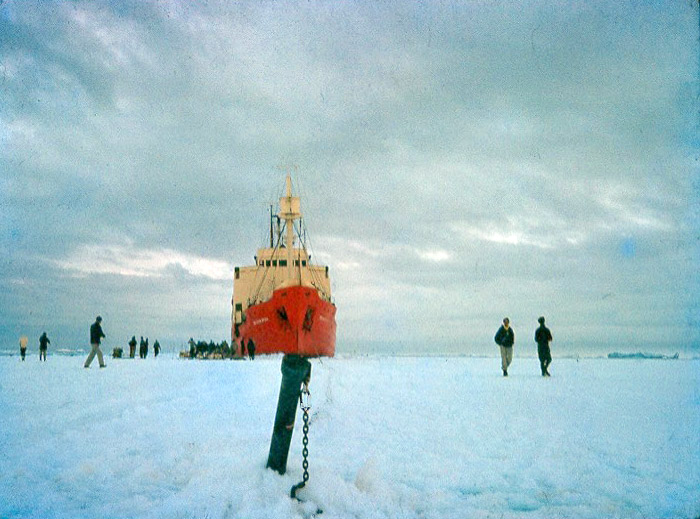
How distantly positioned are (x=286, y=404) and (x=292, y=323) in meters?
18.8

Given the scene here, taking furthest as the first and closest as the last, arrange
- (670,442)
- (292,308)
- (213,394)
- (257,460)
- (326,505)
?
(292,308)
(213,394)
(670,442)
(257,460)
(326,505)

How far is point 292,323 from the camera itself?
2253 centimetres

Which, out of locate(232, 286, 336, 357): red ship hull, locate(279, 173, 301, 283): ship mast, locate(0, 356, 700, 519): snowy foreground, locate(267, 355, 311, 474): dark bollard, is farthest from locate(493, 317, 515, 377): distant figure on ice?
locate(279, 173, 301, 283): ship mast

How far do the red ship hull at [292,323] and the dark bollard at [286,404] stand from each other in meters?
15.9

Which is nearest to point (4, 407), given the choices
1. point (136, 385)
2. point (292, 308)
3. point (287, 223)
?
point (136, 385)

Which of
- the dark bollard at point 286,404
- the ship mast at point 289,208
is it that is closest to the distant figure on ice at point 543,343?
the dark bollard at point 286,404

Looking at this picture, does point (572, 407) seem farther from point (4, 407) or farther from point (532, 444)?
point (4, 407)

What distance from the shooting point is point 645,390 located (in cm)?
1023

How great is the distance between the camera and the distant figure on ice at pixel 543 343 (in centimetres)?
1306

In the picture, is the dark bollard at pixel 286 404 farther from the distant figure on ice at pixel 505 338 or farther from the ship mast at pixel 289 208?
the ship mast at pixel 289 208

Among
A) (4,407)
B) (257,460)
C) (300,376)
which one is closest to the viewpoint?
(300,376)

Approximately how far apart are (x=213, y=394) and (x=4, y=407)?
3.45 metres

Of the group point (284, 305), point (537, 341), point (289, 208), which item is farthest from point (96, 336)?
point (289, 208)

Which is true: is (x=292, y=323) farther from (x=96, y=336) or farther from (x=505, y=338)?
(x=505, y=338)
